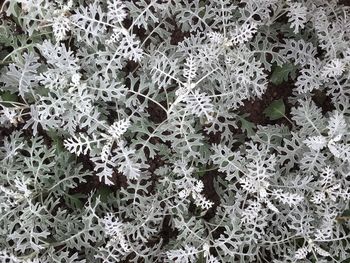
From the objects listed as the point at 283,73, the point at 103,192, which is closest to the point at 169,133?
the point at 103,192

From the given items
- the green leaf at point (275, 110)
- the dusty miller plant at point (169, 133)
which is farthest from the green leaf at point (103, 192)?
the green leaf at point (275, 110)

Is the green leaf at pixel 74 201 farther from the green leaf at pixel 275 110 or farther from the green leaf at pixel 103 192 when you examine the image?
the green leaf at pixel 275 110

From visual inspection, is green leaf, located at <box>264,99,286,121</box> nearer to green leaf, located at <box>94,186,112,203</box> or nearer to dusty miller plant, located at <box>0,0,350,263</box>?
dusty miller plant, located at <box>0,0,350,263</box>

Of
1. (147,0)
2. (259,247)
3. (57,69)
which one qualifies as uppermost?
(147,0)

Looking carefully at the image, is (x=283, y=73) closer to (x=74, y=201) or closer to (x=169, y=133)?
(x=169, y=133)

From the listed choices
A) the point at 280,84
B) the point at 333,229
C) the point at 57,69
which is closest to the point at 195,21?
the point at 280,84

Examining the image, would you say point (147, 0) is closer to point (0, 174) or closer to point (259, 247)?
point (0, 174)
